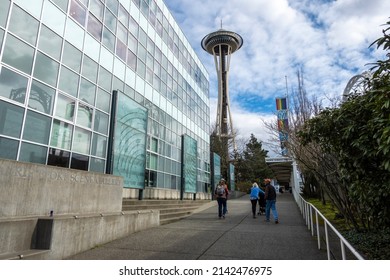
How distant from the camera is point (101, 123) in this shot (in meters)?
11.6

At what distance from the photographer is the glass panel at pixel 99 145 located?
36.4 ft

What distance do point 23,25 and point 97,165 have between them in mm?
5574

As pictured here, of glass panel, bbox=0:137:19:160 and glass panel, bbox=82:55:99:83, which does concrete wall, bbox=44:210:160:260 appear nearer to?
glass panel, bbox=0:137:19:160

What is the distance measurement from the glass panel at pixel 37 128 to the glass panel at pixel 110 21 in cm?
611

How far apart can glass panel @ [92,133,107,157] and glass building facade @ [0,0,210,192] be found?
0.04m

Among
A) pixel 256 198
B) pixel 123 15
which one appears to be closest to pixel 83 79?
pixel 123 15

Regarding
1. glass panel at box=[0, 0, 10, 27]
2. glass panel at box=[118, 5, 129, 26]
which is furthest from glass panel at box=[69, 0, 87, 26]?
glass panel at box=[0, 0, 10, 27]

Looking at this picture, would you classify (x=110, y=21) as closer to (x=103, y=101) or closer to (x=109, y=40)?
(x=109, y=40)

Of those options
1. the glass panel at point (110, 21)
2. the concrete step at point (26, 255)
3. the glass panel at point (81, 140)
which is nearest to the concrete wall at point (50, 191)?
the concrete step at point (26, 255)

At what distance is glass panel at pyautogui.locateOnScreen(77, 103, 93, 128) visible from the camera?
1034cm

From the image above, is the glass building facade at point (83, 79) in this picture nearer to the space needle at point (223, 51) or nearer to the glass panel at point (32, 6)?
the glass panel at point (32, 6)

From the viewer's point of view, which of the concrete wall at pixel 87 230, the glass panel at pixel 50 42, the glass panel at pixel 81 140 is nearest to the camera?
the concrete wall at pixel 87 230

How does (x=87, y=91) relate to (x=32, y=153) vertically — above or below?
above

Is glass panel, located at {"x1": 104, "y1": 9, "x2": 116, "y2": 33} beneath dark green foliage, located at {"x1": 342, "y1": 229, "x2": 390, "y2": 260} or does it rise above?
above
